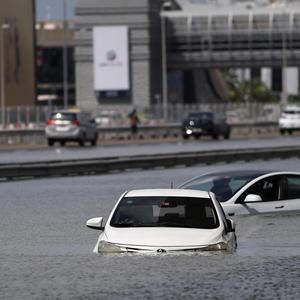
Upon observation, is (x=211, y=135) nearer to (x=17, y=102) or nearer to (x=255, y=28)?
(x=17, y=102)

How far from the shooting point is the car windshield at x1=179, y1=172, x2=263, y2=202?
2159 cm

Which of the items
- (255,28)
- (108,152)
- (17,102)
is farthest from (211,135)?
(255,28)

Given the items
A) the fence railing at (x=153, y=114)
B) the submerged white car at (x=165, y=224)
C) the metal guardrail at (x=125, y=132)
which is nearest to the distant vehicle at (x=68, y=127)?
the metal guardrail at (x=125, y=132)

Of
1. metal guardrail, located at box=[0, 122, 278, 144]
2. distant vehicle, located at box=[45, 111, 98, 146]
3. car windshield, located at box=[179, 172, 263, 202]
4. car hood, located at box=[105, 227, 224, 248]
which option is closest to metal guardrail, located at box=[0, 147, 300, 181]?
distant vehicle, located at box=[45, 111, 98, 146]

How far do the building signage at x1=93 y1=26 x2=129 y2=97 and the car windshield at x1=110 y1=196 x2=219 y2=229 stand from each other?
102m

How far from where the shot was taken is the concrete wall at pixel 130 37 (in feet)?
386

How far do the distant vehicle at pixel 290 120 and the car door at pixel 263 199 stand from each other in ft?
180

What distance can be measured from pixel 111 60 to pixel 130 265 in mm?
103336

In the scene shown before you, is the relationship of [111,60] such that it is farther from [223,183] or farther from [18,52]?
[223,183]

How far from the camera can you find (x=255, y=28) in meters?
122

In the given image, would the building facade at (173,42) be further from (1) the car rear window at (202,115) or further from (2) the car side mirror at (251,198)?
(2) the car side mirror at (251,198)

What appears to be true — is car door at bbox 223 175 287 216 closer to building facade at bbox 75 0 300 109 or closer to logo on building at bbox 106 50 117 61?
building facade at bbox 75 0 300 109

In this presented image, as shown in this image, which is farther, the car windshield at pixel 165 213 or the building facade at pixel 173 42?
the building facade at pixel 173 42

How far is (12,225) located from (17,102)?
293ft
